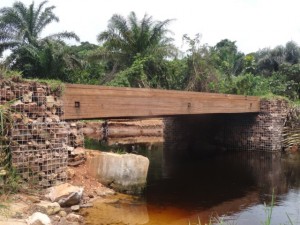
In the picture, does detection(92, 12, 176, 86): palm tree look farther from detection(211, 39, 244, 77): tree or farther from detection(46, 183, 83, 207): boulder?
detection(46, 183, 83, 207): boulder

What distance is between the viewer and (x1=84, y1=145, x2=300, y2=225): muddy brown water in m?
7.76

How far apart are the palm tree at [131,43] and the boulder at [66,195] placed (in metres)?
13.9

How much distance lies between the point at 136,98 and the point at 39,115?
337 cm

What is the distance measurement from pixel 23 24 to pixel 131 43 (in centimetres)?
632

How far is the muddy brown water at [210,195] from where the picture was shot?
7.76 metres

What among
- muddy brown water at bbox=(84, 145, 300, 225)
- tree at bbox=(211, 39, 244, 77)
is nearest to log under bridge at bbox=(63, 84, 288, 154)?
muddy brown water at bbox=(84, 145, 300, 225)

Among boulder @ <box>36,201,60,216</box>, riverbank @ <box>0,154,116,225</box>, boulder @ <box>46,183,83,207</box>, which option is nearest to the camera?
riverbank @ <box>0,154,116,225</box>

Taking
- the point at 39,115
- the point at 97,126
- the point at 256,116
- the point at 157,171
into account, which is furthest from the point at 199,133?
the point at 39,115

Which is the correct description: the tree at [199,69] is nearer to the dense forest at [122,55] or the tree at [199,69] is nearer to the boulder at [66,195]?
the dense forest at [122,55]

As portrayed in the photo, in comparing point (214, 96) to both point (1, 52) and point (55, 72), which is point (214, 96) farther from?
point (1, 52)

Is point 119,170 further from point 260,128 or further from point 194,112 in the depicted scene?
point 260,128

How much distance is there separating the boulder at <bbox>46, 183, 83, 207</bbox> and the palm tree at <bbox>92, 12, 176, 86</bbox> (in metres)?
13.9

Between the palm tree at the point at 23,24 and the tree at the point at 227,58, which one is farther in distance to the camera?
the tree at the point at 227,58

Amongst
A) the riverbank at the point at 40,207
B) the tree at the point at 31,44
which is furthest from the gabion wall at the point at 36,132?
the tree at the point at 31,44
